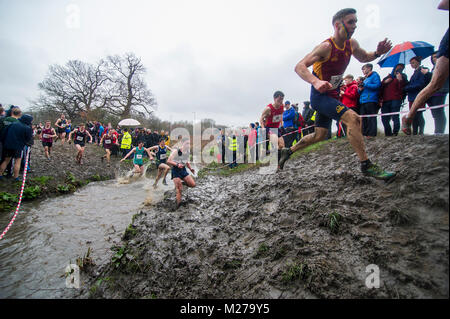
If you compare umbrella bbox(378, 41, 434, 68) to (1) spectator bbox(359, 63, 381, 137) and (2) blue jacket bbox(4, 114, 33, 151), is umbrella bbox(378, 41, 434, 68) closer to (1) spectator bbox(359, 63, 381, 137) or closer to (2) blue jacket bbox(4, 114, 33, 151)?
(1) spectator bbox(359, 63, 381, 137)

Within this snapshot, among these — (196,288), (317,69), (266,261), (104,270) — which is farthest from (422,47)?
(104,270)

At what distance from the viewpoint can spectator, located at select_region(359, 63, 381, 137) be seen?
541 cm

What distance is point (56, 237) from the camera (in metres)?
4.53

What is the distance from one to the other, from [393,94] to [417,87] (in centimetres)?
56

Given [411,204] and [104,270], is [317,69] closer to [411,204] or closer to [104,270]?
[411,204]

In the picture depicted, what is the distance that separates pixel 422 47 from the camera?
5.33 meters

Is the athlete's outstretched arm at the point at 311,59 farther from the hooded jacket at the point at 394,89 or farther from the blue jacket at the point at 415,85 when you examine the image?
the hooded jacket at the point at 394,89

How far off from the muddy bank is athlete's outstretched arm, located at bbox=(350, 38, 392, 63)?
9.19 metres

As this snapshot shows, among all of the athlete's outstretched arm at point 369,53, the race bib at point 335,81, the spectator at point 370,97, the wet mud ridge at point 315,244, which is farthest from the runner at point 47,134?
the spectator at point 370,97

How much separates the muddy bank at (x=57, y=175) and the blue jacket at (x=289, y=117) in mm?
9084

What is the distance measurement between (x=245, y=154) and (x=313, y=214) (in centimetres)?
849

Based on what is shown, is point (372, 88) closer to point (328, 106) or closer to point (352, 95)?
point (352, 95)

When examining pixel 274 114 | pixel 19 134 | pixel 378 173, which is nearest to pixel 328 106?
pixel 378 173

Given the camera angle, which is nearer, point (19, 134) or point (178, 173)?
point (178, 173)
